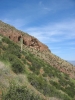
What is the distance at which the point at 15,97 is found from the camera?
36.1 ft

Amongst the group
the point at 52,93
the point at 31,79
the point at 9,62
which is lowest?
the point at 52,93

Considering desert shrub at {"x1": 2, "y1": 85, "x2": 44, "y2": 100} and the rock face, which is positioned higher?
the rock face

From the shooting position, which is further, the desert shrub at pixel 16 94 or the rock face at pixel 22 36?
the rock face at pixel 22 36

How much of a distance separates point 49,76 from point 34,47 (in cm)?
2500

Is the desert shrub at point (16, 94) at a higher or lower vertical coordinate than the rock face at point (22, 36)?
lower

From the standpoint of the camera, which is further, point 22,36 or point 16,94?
point 22,36

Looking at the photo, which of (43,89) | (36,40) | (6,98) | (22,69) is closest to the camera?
(6,98)

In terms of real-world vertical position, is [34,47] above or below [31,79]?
above

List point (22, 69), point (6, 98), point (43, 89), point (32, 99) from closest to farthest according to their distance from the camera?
point (6, 98) < point (32, 99) < point (43, 89) < point (22, 69)

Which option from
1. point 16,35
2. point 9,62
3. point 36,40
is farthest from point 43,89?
point 36,40

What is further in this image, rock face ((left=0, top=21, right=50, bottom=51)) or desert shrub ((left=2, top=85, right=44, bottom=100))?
rock face ((left=0, top=21, right=50, bottom=51))

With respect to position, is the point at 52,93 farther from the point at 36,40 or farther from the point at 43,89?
the point at 36,40

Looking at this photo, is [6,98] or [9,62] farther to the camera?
[9,62]

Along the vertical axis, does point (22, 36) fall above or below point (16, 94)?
above
